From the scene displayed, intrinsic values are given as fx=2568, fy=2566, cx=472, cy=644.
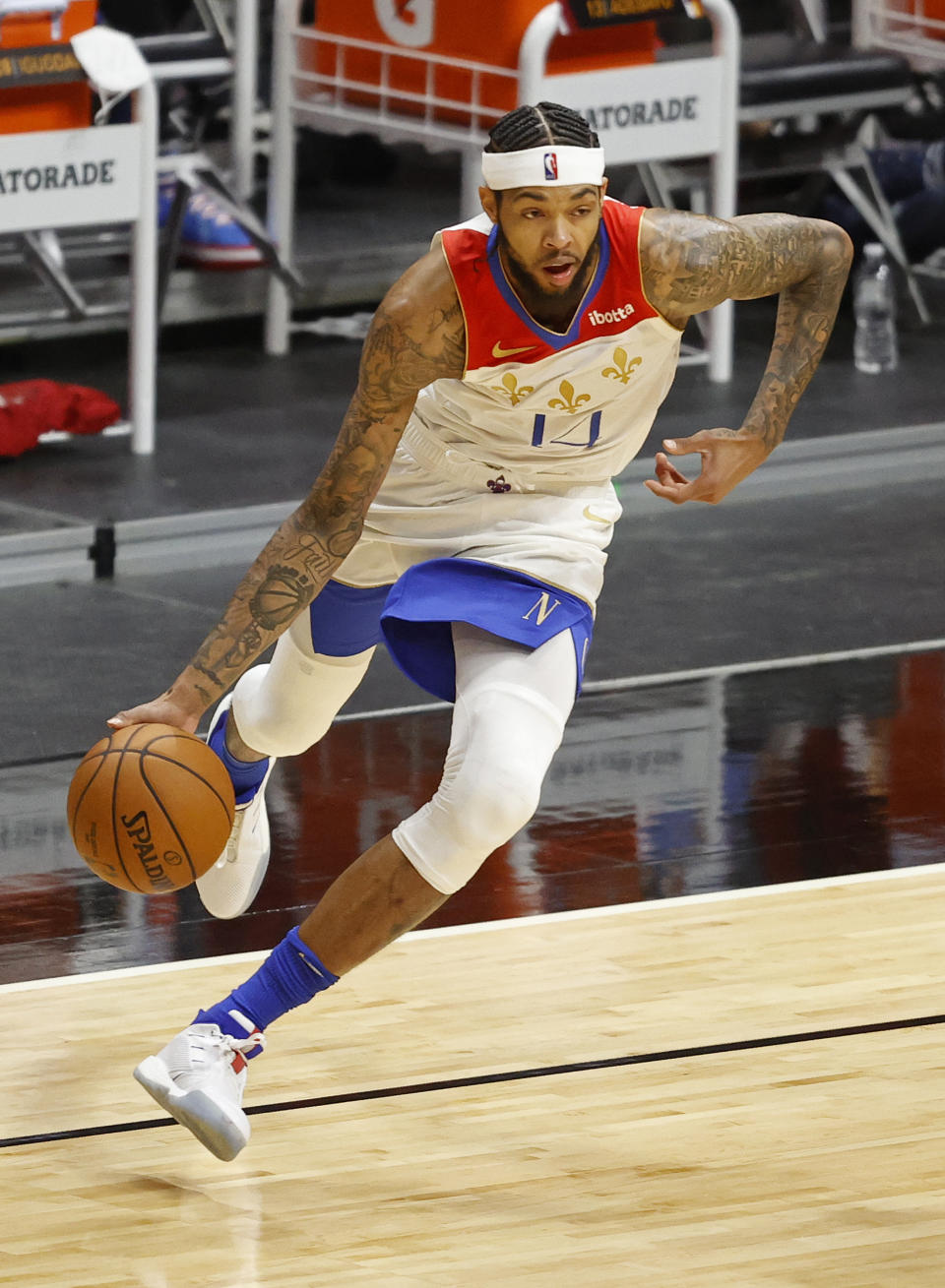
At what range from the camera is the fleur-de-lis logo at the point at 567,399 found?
161 inches

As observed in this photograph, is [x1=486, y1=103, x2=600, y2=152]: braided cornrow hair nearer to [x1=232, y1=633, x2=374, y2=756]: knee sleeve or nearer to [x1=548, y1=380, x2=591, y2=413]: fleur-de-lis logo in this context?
[x1=548, y1=380, x2=591, y2=413]: fleur-de-lis logo

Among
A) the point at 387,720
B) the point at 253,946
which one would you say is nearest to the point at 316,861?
the point at 253,946

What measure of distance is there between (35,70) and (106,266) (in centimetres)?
232

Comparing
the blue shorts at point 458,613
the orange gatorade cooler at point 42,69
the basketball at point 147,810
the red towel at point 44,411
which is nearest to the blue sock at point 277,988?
the basketball at point 147,810

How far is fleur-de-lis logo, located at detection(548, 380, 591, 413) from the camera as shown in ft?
13.4

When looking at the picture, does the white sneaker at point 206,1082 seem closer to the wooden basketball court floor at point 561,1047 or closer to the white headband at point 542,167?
the wooden basketball court floor at point 561,1047

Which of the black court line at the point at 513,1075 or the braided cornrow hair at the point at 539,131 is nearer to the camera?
the braided cornrow hair at the point at 539,131

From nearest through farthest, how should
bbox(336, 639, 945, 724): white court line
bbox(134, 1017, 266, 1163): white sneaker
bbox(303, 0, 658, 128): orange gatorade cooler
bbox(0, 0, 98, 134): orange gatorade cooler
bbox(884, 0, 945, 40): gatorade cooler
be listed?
bbox(134, 1017, 266, 1163): white sneaker → bbox(336, 639, 945, 724): white court line → bbox(0, 0, 98, 134): orange gatorade cooler → bbox(303, 0, 658, 128): orange gatorade cooler → bbox(884, 0, 945, 40): gatorade cooler

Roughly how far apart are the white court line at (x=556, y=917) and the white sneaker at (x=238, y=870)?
0.34 ft

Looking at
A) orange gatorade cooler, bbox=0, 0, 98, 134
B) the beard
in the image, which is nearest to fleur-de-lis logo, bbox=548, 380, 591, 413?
the beard

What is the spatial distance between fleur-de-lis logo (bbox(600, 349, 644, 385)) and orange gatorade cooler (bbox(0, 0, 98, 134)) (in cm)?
382

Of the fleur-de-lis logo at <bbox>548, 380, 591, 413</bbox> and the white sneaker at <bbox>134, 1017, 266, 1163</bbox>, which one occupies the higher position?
the fleur-de-lis logo at <bbox>548, 380, 591, 413</bbox>

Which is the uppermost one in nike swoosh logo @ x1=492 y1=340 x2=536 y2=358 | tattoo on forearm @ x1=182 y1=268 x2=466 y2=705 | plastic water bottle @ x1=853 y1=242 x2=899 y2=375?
nike swoosh logo @ x1=492 y1=340 x2=536 y2=358

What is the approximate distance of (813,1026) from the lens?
448 centimetres
